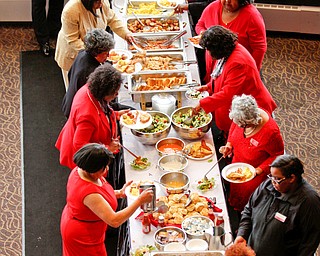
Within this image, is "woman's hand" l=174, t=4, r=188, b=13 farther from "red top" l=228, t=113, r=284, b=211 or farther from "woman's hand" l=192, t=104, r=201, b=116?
"red top" l=228, t=113, r=284, b=211

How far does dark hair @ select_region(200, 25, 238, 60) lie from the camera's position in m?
4.01

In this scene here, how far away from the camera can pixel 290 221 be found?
3.13 m

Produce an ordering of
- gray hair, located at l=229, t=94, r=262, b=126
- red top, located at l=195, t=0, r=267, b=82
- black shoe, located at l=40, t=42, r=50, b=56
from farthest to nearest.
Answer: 1. black shoe, located at l=40, t=42, r=50, b=56
2. red top, located at l=195, t=0, r=267, b=82
3. gray hair, located at l=229, t=94, r=262, b=126

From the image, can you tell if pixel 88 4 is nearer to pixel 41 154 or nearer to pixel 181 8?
pixel 181 8

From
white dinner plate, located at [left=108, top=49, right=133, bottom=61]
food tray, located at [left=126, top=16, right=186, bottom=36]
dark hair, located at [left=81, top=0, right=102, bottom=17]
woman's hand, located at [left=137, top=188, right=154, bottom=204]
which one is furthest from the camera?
food tray, located at [left=126, top=16, right=186, bottom=36]

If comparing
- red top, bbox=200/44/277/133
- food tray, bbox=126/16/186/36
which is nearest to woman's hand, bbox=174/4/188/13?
food tray, bbox=126/16/186/36

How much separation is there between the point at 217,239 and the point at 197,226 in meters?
0.17

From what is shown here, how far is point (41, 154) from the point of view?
16.2ft

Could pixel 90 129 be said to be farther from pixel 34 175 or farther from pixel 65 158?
pixel 34 175

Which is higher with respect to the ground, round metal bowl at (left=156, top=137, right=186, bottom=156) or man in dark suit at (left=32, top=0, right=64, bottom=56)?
round metal bowl at (left=156, top=137, right=186, bottom=156)

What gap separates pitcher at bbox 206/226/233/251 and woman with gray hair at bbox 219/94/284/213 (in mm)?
477

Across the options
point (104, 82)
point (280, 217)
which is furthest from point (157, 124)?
point (280, 217)

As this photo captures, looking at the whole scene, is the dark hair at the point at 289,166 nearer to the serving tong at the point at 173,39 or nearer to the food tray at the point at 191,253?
the food tray at the point at 191,253

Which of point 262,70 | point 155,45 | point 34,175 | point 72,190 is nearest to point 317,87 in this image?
point 262,70
